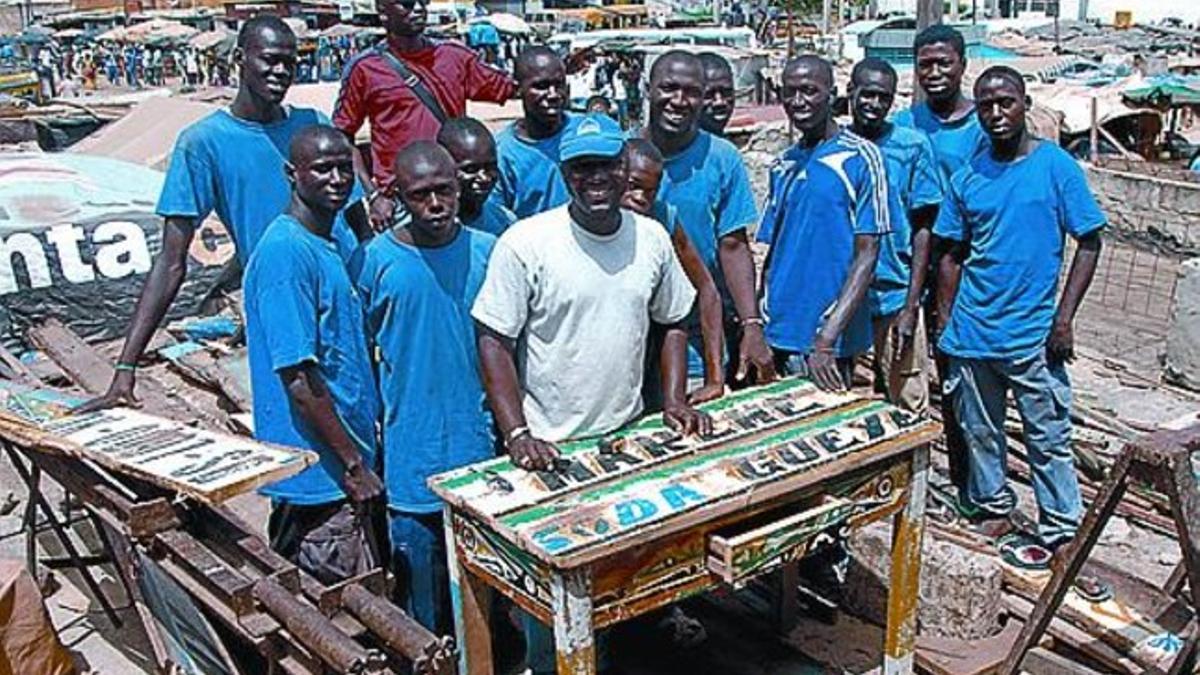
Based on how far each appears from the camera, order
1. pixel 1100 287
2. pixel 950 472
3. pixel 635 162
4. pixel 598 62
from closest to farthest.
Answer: pixel 635 162 < pixel 950 472 < pixel 1100 287 < pixel 598 62

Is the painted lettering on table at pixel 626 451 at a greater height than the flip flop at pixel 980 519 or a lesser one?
greater

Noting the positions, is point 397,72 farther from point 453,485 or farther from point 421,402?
point 453,485

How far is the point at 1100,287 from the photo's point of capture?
11.4 metres

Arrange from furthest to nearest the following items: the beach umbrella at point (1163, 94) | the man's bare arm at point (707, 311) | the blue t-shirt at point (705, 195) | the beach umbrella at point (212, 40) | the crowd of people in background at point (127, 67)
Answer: the beach umbrella at point (212, 40)
the crowd of people in background at point (127, 67)
the beach umbrella at point (1163, 94)
the blue t-shirt at point (705, 195)
the man's bare arm at point (707, 311)

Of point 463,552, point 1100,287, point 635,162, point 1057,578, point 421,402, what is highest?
point 635,162

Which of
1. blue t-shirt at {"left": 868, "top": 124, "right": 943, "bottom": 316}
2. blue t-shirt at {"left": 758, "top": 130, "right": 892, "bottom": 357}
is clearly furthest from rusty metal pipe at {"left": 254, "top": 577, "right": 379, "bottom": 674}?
blue t-shirt at {"left": 868, "top": 124, "right": 943, "bottom": 316}

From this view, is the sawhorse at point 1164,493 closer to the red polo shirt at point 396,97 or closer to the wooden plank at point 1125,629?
the wooden plank at point 1125,629

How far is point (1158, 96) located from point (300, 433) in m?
17.2

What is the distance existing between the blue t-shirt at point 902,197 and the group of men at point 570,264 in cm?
1

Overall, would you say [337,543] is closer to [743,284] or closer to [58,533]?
[743,284]

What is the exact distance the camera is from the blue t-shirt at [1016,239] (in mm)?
4703

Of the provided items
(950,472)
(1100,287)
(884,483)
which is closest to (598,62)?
(1100,287)

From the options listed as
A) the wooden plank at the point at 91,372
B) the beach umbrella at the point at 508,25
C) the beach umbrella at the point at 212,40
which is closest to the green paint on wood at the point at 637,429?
the wooden plank at the point at 91,372

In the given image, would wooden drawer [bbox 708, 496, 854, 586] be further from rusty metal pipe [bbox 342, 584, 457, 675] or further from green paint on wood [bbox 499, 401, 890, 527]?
rusty metal pipe [bbox 342, 584, 457, 675]
